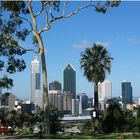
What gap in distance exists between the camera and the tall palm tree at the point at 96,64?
6250cm

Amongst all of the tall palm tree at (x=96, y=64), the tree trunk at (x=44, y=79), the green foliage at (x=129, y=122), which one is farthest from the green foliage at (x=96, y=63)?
the tree trunk at (x=44, y=79)

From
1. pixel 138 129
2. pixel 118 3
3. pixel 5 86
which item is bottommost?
pixel 138 129

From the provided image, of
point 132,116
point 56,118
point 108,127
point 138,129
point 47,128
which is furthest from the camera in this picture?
point 56,118

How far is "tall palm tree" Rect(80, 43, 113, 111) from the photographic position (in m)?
62.5

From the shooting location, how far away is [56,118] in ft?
240

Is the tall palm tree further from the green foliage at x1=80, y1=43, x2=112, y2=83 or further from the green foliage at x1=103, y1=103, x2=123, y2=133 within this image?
the green foliage at x1=103, y1=103, x2=123, y2=133

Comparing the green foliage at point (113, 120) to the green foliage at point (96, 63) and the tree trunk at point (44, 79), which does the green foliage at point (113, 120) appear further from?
the tree trunk at point (44, 79)

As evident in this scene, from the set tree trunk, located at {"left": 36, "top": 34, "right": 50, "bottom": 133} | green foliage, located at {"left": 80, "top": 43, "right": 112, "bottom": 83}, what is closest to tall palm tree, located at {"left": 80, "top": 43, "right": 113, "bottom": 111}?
green foliage, located at {"left": 80, "top": 43, "right": 112, "bottom": 83}

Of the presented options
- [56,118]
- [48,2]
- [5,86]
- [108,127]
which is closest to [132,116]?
[108,127]

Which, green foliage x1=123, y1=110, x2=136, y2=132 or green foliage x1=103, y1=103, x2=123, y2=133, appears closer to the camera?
green foliage x1=103, y1=103, x2=123, y2=133

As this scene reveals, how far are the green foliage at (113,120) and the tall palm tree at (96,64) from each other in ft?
20.8

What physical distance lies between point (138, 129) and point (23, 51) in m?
18.1

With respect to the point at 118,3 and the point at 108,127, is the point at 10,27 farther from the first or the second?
the point at 108,127

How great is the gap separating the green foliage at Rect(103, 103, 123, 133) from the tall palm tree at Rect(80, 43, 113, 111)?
6.35m
